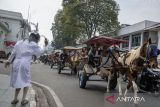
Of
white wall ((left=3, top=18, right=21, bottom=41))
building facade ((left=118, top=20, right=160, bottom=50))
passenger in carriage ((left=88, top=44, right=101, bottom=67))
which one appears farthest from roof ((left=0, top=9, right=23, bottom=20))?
passenger in carriage ((left=88, top=44, right=101, bottom=67))

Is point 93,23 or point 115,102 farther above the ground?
point 93,23

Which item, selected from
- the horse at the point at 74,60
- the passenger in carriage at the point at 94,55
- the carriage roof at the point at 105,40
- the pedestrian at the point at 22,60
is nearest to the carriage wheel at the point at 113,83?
the passenger in carriage at the point at 94,55

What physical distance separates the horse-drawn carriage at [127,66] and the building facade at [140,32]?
28885 millimetres

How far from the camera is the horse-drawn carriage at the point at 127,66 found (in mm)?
10289

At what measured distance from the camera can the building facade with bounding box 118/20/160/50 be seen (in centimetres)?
4359

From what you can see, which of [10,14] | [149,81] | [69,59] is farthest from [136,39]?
[10,14]

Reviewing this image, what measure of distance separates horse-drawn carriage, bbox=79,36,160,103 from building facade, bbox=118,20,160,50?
94.8 ft

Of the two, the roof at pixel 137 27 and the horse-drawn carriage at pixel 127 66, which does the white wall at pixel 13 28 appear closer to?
the roof at pixel 137 27

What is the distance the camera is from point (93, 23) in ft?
190

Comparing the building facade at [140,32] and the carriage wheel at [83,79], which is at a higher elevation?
the building facade at [140,32]

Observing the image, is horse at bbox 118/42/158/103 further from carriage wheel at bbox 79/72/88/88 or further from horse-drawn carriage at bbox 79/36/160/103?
carriage wheel at bbox 79/72/88/88

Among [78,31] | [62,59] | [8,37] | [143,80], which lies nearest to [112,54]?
[143,80]

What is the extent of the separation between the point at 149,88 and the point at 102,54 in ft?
9.05

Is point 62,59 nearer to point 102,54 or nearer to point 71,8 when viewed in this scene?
point 102,54
